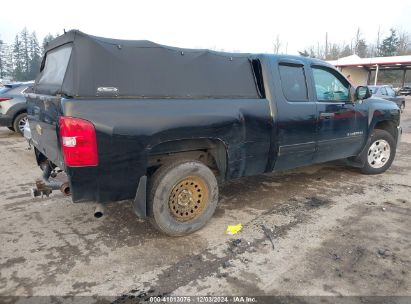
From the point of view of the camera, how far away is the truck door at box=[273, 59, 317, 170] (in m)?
4.43

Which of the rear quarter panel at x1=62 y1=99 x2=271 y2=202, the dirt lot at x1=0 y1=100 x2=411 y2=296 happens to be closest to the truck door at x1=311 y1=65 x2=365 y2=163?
the dirt lot at x1=0 y1=100 x2=411 y2=296

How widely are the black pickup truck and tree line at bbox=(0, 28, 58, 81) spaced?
8210cm

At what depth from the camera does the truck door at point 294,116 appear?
4430 millimetres

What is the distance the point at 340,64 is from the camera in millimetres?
40406

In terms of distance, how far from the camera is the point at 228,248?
11.6 ft

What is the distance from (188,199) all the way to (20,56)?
9227 centimetres

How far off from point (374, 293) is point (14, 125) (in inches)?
412

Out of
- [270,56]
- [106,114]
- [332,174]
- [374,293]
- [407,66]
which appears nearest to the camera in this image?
[374,293]

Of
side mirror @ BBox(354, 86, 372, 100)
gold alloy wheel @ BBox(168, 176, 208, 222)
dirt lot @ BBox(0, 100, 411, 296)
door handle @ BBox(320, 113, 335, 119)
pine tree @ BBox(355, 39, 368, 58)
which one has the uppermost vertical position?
pine tree @ BBox(355, 39, 368, 58)

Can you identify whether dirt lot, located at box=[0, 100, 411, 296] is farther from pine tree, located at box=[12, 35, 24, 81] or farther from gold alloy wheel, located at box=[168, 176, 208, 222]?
pine tree, located at box=[12, 35, 24, 81]

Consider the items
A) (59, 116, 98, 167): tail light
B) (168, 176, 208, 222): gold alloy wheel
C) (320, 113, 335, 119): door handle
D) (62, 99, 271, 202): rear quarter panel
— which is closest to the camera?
(59, 116, 98, 167): tail light

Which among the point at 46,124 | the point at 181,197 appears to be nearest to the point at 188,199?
the point at 181,197

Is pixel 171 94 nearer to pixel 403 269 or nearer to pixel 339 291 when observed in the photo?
pixel 339 291

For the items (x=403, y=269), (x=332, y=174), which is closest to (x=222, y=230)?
(x=403, y=269)
